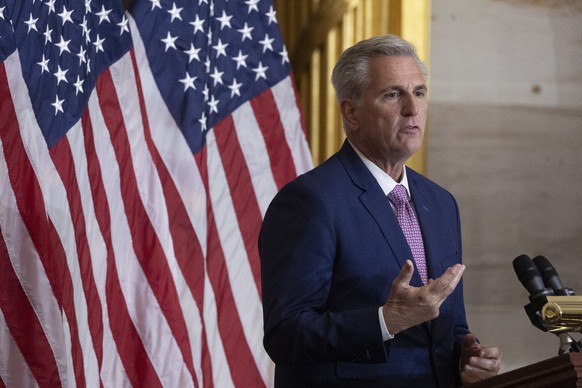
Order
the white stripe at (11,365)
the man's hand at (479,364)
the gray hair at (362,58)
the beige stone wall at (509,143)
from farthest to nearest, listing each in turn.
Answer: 1. the beige stone wall at (509,143)
2. the white stripe at (11,365)
3. the gray hair at (362,58)
4. the man's hand at (479,364)

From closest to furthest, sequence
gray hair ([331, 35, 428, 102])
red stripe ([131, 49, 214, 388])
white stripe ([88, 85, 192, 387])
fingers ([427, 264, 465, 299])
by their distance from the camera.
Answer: fingers ([427, 264, 465, 299]), gray hair ([331, 35, 428, 102]), white stripe ([88, 85, 192, 387]), red stripe ([131, 49, 214, 388])

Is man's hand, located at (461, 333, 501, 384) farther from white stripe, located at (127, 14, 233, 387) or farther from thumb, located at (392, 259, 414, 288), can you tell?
white stripe, located at (127, 14, 233, 387)

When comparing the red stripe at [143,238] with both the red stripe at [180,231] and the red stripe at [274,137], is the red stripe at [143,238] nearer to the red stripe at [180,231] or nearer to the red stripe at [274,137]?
the red stripe at [180,231]

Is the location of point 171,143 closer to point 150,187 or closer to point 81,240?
point 150,187

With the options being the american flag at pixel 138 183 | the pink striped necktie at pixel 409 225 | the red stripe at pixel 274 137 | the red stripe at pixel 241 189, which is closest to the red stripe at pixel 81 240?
the american flag at pixel 138 183

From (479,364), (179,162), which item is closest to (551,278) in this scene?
(479,364)

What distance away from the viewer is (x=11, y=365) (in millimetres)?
3801

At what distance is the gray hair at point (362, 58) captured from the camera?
283cm

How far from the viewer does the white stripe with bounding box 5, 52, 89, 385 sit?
3830 mm

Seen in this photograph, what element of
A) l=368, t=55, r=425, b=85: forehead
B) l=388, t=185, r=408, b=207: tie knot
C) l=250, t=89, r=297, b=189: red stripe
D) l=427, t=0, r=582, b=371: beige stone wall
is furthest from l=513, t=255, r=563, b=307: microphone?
l=427, t=0, r=582, b=371: beige stone wall

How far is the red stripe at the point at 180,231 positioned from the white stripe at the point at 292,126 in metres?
0.61

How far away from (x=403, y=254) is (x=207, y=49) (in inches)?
79.9

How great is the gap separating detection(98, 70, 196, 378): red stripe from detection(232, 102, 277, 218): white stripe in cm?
55

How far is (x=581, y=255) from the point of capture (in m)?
5.05
